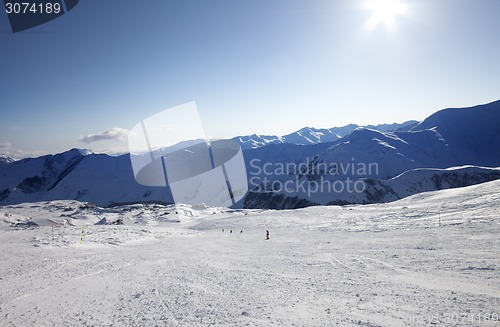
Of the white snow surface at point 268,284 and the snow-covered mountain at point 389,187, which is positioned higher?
the white snow surface at point 268,284

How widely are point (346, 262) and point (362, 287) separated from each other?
A: 4287 mm

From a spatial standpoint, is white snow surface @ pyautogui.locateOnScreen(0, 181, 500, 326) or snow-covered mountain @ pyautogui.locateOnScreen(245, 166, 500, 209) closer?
white snow surface @ pyautogui.locateOnScreen(0, 181, 500, 326)

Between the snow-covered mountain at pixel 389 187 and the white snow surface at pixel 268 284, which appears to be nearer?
the white snow surface at pixel 268 284

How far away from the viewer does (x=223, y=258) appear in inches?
723

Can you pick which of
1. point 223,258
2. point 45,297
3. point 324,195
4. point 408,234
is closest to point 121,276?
point 45,297

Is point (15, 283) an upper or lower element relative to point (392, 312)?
upper

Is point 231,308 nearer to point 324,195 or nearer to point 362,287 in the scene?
point 362,287

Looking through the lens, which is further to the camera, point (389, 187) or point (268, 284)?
point (389, 187)

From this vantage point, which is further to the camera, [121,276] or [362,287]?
[121,276]

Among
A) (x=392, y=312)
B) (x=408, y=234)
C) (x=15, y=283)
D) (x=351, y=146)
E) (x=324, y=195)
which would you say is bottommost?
(x=324, y=195)

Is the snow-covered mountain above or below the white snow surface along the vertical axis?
below

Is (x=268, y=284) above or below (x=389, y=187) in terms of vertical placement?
above

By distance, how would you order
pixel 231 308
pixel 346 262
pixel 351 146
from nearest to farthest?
pixel 231 308
pixel 346 262
pixel 351 146

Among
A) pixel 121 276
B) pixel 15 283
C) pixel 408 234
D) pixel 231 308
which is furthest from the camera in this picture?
pixel 408 234
